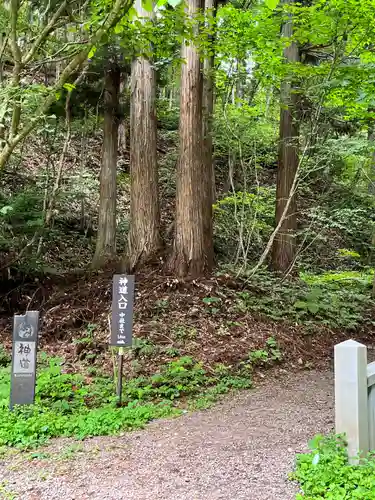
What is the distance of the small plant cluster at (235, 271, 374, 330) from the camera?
27.1ft

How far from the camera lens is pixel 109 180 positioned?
33.5ft

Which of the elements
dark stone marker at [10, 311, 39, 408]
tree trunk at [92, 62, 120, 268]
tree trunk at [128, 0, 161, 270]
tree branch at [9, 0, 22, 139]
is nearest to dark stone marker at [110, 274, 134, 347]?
dark stone marker at [10, 311, 39, 408]

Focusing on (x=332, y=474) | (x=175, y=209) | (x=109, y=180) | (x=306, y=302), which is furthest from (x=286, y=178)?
(x=332, y=474)

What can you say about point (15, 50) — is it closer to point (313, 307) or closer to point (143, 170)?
point (143, 170)

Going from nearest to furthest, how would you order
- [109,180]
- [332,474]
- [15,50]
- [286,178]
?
[332,474] → [15,50] → [109,180] → [286,178]

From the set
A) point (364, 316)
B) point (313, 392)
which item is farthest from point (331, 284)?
point (313, 392)

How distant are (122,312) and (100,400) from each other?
112 cm

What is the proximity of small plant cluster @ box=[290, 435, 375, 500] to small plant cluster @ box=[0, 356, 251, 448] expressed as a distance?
1.98m

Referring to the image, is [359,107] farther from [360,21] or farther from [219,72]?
[219,72]

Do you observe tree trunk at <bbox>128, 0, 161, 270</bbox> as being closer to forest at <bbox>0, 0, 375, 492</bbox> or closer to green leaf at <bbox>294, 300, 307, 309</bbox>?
forest at <bbox>0, 0, 375, 492</bbox>

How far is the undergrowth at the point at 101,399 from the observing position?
4.58m

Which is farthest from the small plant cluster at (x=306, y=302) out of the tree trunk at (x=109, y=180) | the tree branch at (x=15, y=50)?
the tree branch at (x=15, y=50)

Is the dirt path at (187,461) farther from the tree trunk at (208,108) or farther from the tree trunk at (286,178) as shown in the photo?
the tree trunk at (286,178)

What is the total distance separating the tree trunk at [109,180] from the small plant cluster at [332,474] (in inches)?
276
